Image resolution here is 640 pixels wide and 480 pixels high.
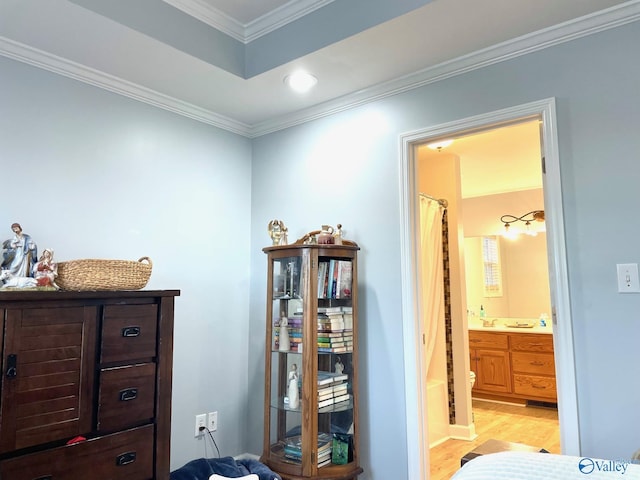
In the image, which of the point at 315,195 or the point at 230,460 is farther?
the point at 315,195

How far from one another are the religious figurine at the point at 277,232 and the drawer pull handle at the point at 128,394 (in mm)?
1225

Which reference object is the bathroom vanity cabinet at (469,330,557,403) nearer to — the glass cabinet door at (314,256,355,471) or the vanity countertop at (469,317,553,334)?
the vanity countertop at (469,317,553,334)

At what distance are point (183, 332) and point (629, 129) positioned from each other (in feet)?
8.35

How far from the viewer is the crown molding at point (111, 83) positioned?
2.18 meters

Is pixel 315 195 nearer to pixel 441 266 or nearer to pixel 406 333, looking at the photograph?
pixel 406 333

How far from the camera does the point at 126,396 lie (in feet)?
6.46

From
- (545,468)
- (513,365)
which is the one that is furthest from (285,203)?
(513,365)

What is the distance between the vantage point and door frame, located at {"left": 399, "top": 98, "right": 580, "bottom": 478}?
1918 mm

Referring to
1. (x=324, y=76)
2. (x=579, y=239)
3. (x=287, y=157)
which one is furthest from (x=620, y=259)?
(x=287, y=157)

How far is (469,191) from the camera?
18.8 ft

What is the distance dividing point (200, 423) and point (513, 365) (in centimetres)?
363

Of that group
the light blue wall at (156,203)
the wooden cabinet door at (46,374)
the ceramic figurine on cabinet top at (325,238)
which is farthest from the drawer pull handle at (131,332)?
the ceramic figurine on cabinet top at (325,238)

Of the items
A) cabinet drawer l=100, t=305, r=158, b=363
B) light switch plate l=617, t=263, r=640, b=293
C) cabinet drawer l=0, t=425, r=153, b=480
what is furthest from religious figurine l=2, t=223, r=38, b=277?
light switch plate l=617, t=263, r=640, b=293

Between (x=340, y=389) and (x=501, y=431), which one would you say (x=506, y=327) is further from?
(x=340, y=389)
